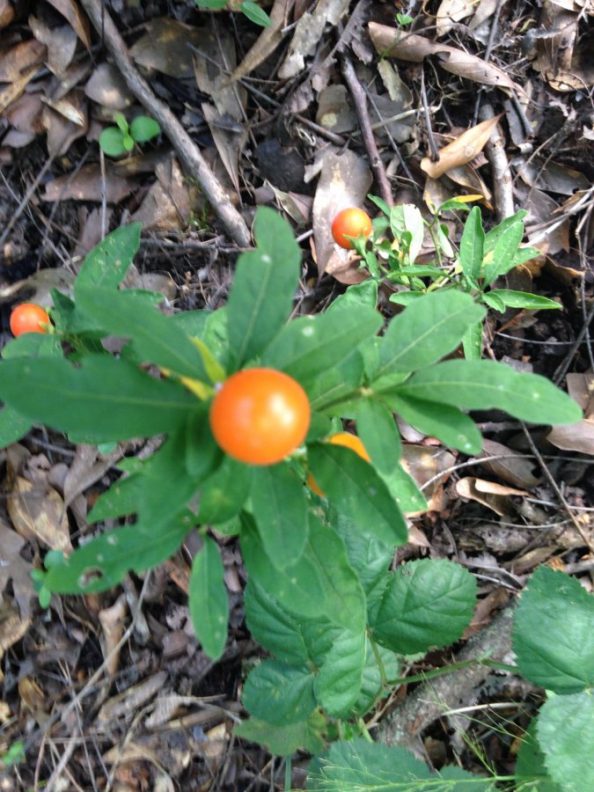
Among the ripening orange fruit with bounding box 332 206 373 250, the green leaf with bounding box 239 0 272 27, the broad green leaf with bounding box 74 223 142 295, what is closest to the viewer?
the broad green leaf with bounding box 74 223 142 295

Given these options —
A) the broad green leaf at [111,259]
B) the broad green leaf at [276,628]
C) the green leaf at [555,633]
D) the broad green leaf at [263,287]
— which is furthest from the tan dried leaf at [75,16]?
the green leaf at [555,633]

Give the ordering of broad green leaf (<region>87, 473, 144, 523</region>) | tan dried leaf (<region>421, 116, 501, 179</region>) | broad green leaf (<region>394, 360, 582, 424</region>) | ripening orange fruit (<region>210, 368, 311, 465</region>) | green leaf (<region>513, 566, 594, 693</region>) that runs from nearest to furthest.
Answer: ripening orange fruit (<region>210, 368, 311, 465</region>) < broad green leaf (<region>394, 360, 582, 424</region>) < broad green leaf (<region>87, 473, 144, 523</region>) < green leaf (<region>513, 566, 594, 693</region>) < tan dried leaf (<region>421, 116, 501, 179</region>)

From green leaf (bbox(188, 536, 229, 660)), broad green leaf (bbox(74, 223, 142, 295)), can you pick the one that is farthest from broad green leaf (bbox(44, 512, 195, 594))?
broad green leaf (bbox(74, 223, 142, 295))

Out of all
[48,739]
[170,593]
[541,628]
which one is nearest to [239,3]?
[170,593]

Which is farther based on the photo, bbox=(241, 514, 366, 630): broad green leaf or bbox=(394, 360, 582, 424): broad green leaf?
bbox=(241, 514, 366, 630): broad green leaf

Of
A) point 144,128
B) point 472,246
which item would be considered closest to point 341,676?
point 472,246

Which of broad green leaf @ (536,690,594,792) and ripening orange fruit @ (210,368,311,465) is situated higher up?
ripening orange fruit @ (210,368,311,465)

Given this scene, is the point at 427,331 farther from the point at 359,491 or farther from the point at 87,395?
the point at 87,395

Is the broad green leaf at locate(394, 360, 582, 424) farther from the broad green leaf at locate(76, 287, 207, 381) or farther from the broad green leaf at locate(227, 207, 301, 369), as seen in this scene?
the broad green leaf at locate(76, 287, 207, 381)
